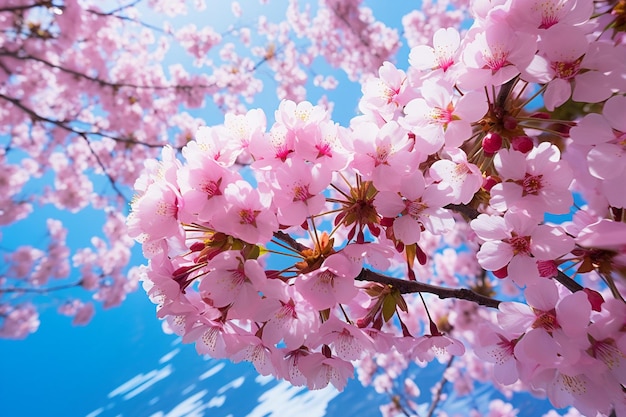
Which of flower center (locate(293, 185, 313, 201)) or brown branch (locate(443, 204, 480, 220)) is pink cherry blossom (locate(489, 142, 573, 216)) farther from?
flower center (locate(293, 185, 313, 201))

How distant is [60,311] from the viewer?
5.41 m

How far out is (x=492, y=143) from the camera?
627mm

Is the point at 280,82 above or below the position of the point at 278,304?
above

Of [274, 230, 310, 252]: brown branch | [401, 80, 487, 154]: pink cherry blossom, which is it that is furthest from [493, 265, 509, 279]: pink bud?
[274, 230, 310, 252]: brown branch

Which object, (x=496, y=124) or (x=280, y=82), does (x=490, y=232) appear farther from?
(x=280, y=82)

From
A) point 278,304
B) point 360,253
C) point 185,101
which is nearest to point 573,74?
point 360,253

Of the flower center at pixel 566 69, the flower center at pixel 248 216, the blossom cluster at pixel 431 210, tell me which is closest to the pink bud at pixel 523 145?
the blossom cluster at pixel 431 210

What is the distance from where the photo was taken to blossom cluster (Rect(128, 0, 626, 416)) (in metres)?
0.58

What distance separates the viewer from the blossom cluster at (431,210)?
0.58m

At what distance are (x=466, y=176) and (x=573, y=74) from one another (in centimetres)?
22

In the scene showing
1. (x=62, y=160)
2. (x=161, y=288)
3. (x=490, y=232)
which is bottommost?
(x=490, y=232)

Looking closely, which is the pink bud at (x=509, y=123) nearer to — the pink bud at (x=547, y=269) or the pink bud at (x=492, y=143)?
the pink bud at (x=492, y=143)

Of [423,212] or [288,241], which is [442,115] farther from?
[288,241]

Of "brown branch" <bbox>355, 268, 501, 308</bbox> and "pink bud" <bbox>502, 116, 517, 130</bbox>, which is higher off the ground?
"pink bud" <bbox>502, 116, 517, 130</bbox>
